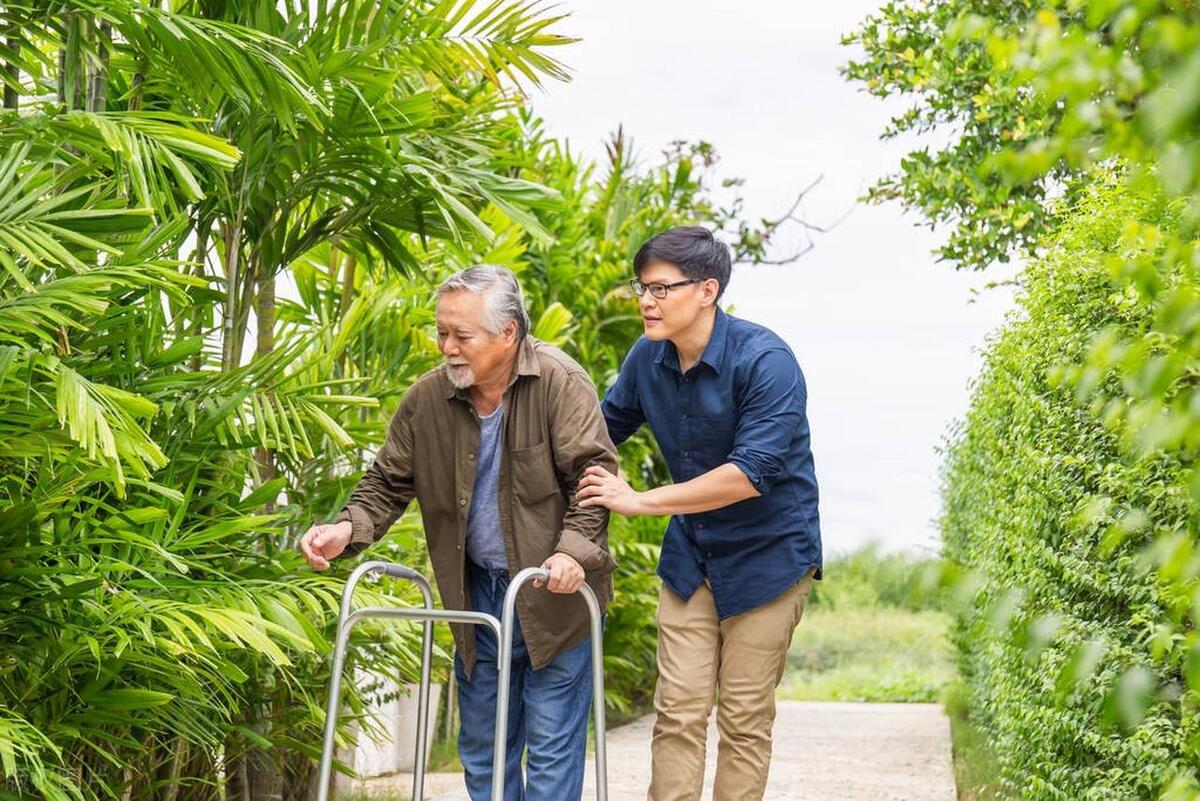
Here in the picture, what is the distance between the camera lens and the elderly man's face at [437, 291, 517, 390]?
3.78 m

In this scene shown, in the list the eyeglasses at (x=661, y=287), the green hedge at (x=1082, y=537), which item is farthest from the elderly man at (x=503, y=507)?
the green hedge at (x=1082, y=537)

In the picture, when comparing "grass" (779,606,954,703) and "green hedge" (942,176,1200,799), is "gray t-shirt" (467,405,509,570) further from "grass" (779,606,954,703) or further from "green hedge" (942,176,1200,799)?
"grass" (779,606,954,703)

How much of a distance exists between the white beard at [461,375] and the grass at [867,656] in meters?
11.5

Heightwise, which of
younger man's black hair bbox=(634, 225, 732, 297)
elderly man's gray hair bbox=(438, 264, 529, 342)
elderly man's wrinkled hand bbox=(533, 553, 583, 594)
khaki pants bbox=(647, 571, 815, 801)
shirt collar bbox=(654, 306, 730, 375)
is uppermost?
younger man's black hair bbox=(634, 225, 732, 297)

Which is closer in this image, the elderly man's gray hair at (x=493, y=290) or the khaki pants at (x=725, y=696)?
the elderly man's gray hair at (x=493, y=290)

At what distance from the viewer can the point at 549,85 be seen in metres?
5.80

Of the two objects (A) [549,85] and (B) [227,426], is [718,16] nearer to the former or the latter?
(A) [549,85]

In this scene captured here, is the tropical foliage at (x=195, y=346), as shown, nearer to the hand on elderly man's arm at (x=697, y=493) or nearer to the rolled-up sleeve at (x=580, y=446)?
the rolled-up sleeve at (x=580, y=446)

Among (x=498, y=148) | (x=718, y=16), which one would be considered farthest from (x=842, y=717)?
(x=718, y=16)

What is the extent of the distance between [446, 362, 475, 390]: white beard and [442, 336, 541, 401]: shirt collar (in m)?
0.06

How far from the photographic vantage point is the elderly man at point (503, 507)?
3.83 meters

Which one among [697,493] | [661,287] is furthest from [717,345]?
[697,493]

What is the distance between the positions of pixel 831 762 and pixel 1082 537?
5.33 meters

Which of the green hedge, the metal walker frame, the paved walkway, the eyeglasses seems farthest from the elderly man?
the paved walkway
